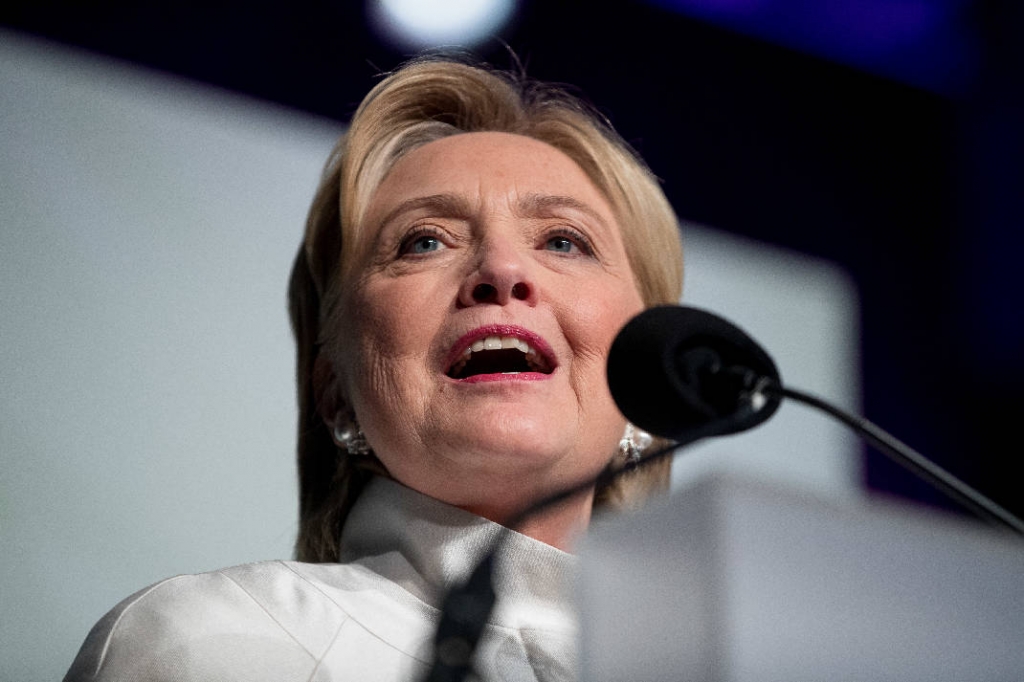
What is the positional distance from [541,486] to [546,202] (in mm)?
256

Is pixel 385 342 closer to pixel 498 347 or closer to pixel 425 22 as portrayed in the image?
pixel 498 347

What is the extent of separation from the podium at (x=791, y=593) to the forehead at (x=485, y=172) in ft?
1.75

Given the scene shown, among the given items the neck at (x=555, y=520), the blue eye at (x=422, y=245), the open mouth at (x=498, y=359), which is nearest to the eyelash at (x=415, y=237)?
the blue eye at (x=422, y=245)

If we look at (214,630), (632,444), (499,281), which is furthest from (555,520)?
(214,630)

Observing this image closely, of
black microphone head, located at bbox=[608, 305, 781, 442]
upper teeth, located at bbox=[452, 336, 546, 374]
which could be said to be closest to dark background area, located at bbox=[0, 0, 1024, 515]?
upper teeth, located at bbox=[452, 336, 546, 374]

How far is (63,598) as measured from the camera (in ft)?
3.67

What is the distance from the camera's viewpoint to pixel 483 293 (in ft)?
3.20

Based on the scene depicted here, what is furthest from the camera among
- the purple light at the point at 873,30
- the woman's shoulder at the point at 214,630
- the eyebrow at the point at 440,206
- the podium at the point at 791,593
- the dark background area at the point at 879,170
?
the purple light at the point at 873,30

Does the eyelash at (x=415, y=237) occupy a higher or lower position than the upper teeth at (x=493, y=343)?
higher

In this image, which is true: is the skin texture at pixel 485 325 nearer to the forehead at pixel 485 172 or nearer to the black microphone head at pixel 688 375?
the forehead at pixel 485 172

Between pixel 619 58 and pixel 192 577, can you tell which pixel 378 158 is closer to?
pixel 192 577

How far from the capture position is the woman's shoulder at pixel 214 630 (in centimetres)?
79

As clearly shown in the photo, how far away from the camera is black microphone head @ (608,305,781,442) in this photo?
2.02ft

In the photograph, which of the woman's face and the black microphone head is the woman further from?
the black microphone head
